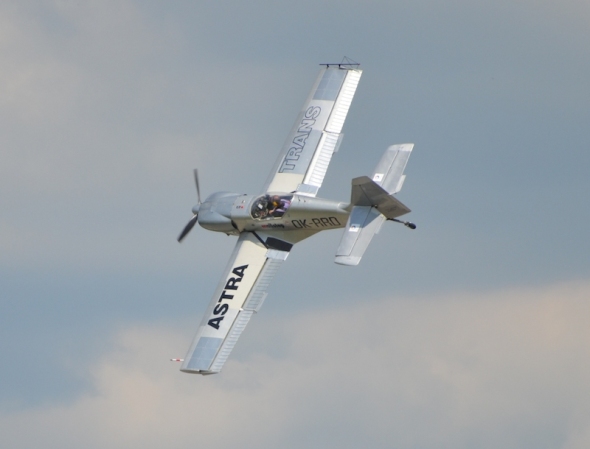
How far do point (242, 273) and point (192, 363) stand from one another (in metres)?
4.71

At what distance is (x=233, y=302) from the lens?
2611 inches

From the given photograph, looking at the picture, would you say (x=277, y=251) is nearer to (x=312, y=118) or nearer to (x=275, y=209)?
(x=275, y=209)

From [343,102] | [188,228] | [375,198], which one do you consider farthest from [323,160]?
[375,198]

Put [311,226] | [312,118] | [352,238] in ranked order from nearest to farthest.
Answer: [352,238] → [311,226] → [312,118]

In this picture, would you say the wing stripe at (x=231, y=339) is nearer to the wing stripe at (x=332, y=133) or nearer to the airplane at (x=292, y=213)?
the airplane at (x=292, y=213)

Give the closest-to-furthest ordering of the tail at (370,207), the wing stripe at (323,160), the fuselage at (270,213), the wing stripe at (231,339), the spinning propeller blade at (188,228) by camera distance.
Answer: the tail at (370,207), the wing stripe at (231,339), the fuselage at (270,213), the wing stripe at (323,160), the spinning propeller blade at (188,228)

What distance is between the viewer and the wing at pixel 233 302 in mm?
64562

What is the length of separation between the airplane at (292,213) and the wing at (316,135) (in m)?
0.04

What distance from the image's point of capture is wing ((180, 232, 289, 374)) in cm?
6456

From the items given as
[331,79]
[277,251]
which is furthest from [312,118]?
[277,251]

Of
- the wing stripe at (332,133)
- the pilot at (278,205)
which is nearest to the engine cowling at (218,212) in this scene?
the pilot at (278,205)

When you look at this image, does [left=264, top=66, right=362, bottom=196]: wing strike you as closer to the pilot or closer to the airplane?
the airplane

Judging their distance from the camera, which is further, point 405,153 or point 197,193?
point 197,193

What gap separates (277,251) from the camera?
223 feet
